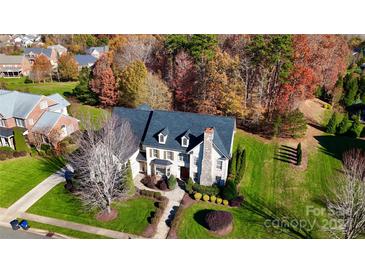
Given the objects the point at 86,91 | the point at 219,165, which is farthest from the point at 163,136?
the point at 86,91

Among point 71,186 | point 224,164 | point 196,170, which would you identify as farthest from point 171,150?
point 71,186

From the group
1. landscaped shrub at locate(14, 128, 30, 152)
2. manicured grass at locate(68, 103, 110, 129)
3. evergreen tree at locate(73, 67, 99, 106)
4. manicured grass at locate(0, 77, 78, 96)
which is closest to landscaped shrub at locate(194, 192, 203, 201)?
landscaped shrub at locate(14, 128, 30, 152)

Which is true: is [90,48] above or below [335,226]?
above

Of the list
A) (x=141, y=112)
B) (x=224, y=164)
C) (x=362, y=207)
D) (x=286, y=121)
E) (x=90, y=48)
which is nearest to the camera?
(x=362, y=207)

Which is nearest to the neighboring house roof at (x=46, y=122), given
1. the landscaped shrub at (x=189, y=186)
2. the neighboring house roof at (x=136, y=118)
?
the neighboring house roof at (x=136, y=118)

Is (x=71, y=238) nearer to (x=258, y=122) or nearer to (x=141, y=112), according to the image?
(x=141, y=112)

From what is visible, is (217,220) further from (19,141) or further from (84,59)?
(84,59)
